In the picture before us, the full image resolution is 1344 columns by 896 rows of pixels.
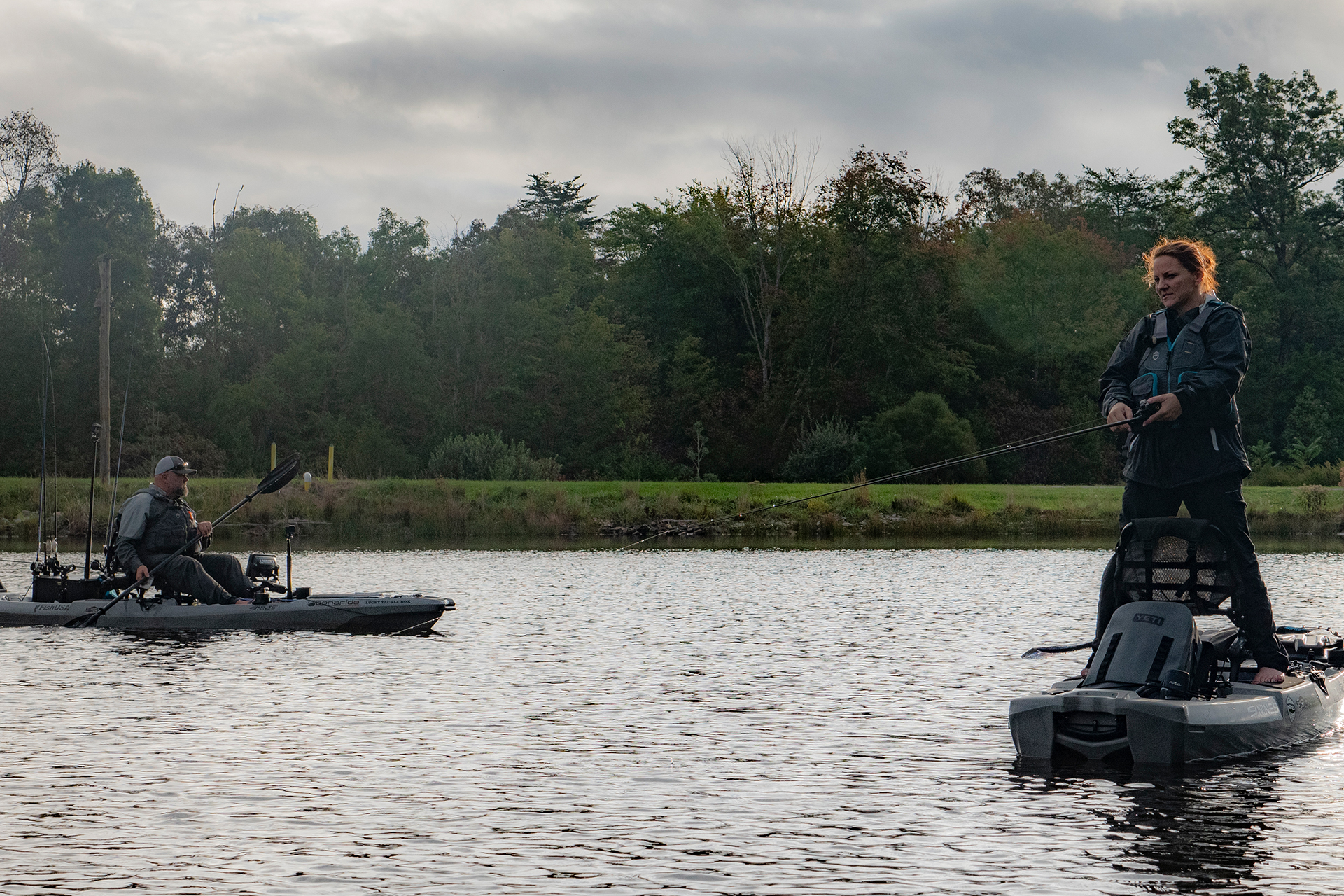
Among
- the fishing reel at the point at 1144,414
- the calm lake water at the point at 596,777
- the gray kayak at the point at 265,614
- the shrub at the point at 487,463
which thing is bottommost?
the calm lake water at the point at 596,777

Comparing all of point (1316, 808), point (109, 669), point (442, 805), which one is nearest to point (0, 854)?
point (442, 805)

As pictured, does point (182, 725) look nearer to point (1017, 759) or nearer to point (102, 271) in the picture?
point (1017, 759)

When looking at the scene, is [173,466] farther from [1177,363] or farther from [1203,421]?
[1203,421]

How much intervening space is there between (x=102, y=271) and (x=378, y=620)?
3152cm

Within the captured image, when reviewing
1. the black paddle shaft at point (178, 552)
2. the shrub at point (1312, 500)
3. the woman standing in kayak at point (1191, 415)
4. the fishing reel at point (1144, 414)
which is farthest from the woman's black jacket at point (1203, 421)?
the shrub at point (1312, 500)

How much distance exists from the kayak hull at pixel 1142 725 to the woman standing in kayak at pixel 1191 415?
0.43 m

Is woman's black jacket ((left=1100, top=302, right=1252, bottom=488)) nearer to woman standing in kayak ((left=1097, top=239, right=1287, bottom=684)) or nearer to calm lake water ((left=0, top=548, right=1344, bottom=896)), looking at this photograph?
woman standing in kayak ((left=1097, top=239, right=1287, bottom=684))

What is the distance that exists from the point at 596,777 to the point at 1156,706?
3.02 m

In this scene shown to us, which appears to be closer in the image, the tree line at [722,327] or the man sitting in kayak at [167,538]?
the man sitting in kayak at [167,538]

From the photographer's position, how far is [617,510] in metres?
40.9

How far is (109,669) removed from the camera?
539 inches

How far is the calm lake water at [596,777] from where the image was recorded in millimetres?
6586

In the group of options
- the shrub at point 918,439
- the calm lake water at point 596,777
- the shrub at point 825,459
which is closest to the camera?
the calm lake water at point 596,777

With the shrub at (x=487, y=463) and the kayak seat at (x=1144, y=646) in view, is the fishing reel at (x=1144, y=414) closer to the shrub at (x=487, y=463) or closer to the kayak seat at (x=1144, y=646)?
the kayak seat at (x=1144, y=646)
